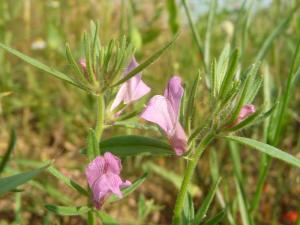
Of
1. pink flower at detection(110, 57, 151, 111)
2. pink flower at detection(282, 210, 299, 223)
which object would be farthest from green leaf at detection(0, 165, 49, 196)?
pink flower at detection(282, 210, 299, 223)

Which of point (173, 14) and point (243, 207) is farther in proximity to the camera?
point (173, 14)

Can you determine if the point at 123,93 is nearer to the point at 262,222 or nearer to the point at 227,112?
the point at 227,112

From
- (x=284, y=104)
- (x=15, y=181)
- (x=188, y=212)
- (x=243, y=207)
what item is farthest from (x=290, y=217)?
(x=15, y=181)

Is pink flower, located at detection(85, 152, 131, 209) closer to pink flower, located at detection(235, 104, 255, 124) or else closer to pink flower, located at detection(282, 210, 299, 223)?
pink flower, located at detection(235, 104, 255, 124)

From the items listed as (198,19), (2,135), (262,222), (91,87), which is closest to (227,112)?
(91,87)

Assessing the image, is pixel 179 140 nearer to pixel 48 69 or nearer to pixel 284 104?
pixel 48 69

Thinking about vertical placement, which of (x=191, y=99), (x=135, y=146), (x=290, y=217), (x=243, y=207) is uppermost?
(x=191, y=99)

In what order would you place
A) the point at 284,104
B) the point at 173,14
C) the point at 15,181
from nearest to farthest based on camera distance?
the point at 15,181, the point at 284,104, the point at 173,14
